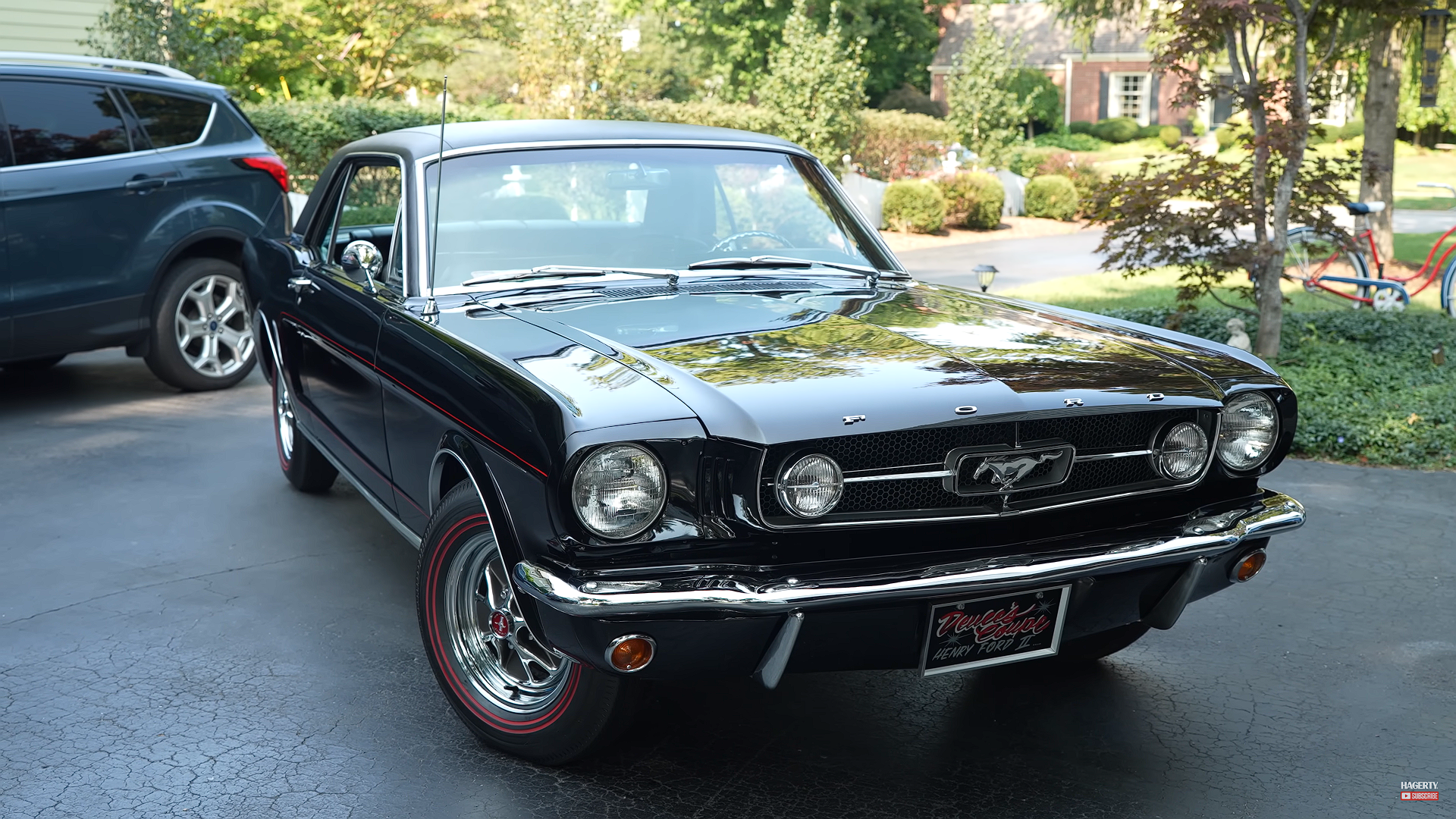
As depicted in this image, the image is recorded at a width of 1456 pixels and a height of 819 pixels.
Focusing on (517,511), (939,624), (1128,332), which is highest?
(1128,332)

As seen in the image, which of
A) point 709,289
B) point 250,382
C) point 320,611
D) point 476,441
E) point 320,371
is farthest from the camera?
point 250,382

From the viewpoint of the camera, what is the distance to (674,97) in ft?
157

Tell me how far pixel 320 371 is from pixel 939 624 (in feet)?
9.20

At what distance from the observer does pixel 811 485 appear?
282 centimetres

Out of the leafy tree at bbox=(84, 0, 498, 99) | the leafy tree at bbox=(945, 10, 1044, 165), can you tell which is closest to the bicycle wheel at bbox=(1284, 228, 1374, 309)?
the leafy tree at bbox=(945, 10, 1044, 165)

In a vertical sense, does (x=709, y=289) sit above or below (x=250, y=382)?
above

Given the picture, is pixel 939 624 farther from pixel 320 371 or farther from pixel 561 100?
pixel 561 100

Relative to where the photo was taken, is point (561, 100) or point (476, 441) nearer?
point (476, 441)

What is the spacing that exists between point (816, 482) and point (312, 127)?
49.5 feet

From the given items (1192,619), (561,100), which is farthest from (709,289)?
(561,100)

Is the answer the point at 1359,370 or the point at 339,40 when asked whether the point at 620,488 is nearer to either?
the point at 1359,370

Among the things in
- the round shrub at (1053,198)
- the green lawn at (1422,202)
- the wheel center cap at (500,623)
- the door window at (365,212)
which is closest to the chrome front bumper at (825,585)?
the wheel center cap at (500,623)

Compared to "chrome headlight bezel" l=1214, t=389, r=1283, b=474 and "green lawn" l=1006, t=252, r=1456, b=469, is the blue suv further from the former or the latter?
"green lawn" l=1006, t=252, r=1456, b=469

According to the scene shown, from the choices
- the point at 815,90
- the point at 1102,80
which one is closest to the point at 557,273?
the point at 815,90
